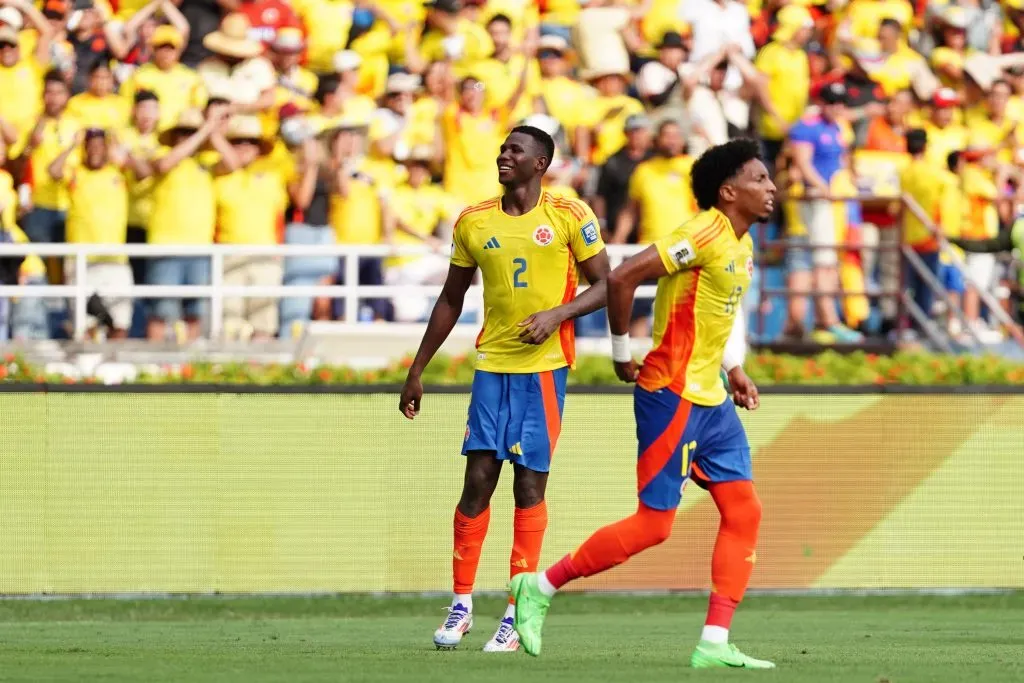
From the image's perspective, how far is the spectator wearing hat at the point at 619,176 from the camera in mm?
16766

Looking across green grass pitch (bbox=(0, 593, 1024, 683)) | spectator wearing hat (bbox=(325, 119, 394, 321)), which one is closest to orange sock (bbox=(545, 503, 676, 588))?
green grass pitch (bbox=(0, 593, 1024, 683))

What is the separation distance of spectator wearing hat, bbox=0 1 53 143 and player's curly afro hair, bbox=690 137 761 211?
31.1 feet

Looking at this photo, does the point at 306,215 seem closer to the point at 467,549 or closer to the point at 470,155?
the point at 470,155

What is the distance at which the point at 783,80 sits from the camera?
1858 cm

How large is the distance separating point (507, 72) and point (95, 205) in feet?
13.1

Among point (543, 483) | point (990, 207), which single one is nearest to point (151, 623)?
point (543, 483)

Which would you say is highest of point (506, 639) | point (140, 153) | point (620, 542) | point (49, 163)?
point (140, 153)

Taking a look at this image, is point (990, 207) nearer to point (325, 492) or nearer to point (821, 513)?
point (821, 513)

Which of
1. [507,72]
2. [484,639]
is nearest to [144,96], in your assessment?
[507,72]

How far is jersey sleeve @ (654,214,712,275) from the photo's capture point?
789 cm

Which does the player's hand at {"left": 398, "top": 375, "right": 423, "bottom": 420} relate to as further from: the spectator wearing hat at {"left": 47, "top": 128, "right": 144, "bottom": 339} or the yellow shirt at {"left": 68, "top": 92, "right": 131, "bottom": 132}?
the yellow shirt at {"left": 68, "top": 92, "right": 131, "bottom": 132}

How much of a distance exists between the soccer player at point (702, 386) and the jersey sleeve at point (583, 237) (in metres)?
0.73

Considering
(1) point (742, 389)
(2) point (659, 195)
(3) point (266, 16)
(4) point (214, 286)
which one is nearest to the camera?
(1) point (742, 389)

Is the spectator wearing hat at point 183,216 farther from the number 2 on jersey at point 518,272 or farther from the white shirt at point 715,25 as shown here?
the number 2 on jersey at point 518,272
